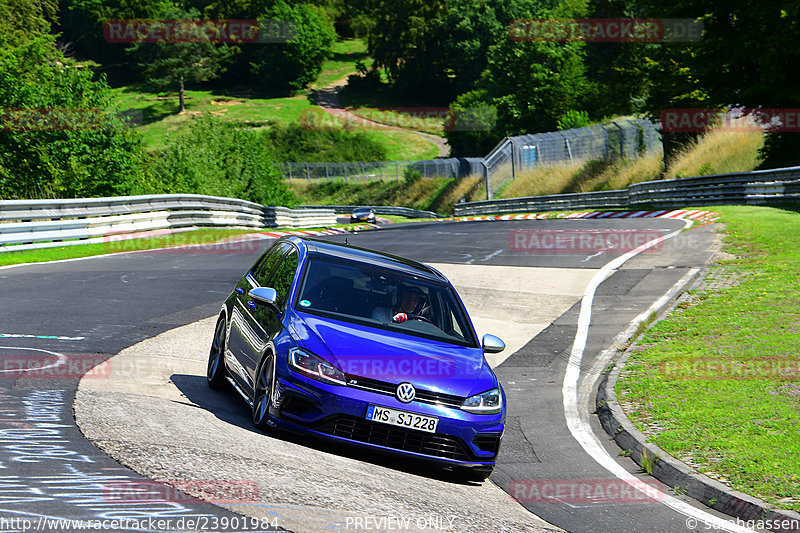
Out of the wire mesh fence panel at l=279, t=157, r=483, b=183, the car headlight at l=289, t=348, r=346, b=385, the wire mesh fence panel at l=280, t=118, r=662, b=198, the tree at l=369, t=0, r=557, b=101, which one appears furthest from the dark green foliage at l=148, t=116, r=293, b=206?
the tree at l=369, t=0, r=557, b=101

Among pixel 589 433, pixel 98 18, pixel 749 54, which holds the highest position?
pixel 98 18

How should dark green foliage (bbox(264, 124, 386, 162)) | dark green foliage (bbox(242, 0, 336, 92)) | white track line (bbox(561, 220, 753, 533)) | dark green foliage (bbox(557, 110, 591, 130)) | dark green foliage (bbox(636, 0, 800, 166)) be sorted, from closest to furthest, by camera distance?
1. white track line (bbox(561, 220, 753, 533))
2. dark green foliage (bbox(636, 0, 800, 166))
3. dark green foliage (bbox(557, 110, 591, 130))
4. dark green foliage (bbox(264, 124, 386, 162))
5. dark green foliage (bbox(242, 0, 336, 92))

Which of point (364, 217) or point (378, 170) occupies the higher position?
point (378, 170)

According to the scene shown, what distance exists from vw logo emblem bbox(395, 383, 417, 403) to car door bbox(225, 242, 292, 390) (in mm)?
1387

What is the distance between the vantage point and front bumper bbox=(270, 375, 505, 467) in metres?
6.91

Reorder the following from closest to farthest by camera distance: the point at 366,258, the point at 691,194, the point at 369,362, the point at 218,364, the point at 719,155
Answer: the point at 369,362 → the point at 366,258 → the point at 218,364 → the point at 691,194 → the point at 719,155

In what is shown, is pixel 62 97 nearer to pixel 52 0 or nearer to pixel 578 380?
pixel 578 380

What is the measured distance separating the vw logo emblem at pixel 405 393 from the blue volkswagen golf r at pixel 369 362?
0.04ft

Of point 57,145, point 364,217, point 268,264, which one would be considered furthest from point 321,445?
point 364,217

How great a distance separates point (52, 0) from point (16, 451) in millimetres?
69229

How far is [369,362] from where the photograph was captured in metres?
7.11

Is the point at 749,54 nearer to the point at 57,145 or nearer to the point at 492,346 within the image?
the point at 57,145

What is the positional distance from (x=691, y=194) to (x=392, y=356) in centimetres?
3139

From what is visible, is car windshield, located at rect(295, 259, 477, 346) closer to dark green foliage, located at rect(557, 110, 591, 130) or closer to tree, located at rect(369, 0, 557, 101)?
dark green foliage, located at rect(557, 110, 591, 130)
